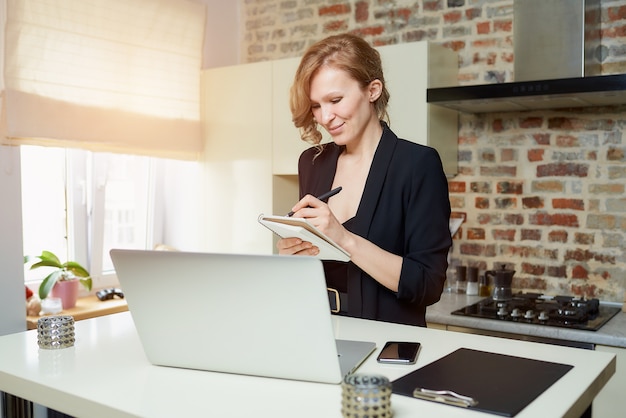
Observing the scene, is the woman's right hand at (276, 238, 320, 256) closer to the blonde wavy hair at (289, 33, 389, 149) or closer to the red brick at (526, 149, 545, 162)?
the blonde wavy hair at (289, 33, 389, 149)

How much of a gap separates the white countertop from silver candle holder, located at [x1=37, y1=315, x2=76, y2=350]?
18 millimetres

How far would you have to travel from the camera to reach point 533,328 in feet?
8.24

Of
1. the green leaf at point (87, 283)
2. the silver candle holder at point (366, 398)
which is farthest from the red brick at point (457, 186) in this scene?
the silver candle holder at point (366, 398)

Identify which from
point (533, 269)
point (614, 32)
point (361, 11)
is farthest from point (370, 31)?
point (533, 269)

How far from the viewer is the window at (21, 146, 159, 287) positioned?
3.42 m

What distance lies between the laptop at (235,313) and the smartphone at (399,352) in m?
0.05

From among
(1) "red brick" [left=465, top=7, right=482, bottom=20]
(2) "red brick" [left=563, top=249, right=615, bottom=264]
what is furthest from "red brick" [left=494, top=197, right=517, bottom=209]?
(1) "red brick" [left=465, top=7, right=482, bottom=20]

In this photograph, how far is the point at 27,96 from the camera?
288 cm

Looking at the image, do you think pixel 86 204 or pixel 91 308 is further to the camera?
pixel 86 204

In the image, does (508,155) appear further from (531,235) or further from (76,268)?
(76,268)

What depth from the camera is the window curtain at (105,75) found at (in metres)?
2.88

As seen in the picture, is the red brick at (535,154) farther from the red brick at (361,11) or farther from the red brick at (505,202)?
the red brick at (361,11)

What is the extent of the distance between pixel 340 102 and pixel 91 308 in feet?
6.29

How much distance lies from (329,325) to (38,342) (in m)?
0.75
